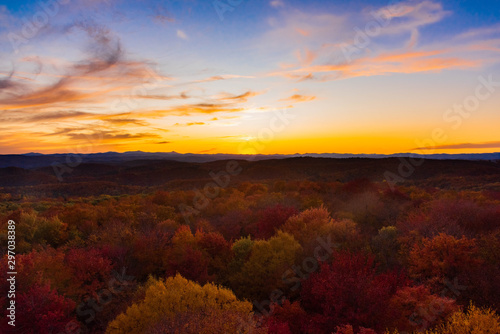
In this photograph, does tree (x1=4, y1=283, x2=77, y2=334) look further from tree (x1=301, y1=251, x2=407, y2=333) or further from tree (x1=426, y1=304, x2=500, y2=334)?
tree (x1=426, y1=304, x2=500, y2=334)

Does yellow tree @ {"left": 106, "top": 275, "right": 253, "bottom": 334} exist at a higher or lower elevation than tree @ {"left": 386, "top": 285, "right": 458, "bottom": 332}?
higher

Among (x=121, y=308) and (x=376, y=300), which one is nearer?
(x=376, y=300)

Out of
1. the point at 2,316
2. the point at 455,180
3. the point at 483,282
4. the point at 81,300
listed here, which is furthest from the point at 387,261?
the point at 455,180

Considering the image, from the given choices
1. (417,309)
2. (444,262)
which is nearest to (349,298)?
(417,309)

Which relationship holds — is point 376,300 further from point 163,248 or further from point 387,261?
point 163,248

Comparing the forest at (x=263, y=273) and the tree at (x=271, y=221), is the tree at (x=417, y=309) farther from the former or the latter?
the tree at (x=271, y=221)

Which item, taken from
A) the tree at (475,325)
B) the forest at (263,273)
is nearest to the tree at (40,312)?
the forest at (263,273)

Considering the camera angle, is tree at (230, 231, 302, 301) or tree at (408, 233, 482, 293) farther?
tree at (230, 231, 302, 301)

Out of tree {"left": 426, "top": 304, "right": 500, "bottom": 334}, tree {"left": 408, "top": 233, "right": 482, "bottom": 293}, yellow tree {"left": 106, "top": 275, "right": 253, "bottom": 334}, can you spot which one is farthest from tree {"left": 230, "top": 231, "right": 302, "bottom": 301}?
tree {"left": 426, "top": 304, "right": 500, "bottom": 334}
